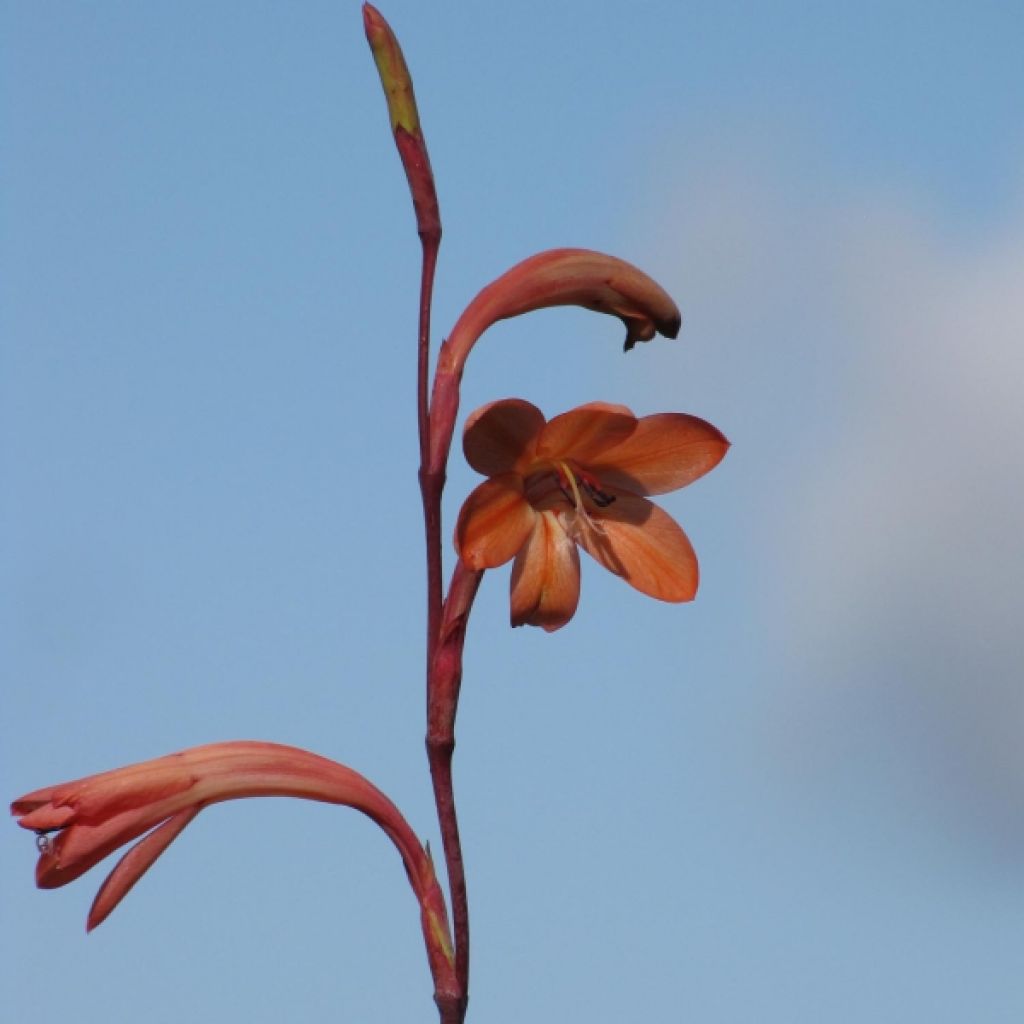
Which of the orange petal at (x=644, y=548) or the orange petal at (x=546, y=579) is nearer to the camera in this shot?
the orange petal at (x=546, y=579)

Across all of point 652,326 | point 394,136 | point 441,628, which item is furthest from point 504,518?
point 394,136

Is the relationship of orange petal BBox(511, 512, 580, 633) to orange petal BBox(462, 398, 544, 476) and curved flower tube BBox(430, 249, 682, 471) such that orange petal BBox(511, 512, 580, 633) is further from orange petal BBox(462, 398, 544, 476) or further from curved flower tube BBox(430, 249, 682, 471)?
curved flower tube BBox(430, 249, 682, 471)

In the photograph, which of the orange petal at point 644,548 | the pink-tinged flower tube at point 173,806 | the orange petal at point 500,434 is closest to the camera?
the pink-tinged flower tube at point 173,806

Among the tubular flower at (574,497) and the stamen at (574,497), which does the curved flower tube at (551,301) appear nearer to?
the tubular flower at (574,497)

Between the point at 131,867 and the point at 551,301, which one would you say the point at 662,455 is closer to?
the point at 551,301

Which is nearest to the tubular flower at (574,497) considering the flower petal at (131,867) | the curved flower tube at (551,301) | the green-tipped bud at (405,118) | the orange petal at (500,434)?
the orange petal at (500,434)

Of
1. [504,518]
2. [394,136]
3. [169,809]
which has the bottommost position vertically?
[169,809]

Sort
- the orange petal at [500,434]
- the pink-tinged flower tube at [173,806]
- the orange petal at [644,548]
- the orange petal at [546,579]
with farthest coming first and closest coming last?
the orange petal at [644,548]
the orange petal at [546,579]
the orange petal at [500,434]
the pink-tinged flower tube at [173,806]

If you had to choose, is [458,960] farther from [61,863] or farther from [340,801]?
[61,863]
